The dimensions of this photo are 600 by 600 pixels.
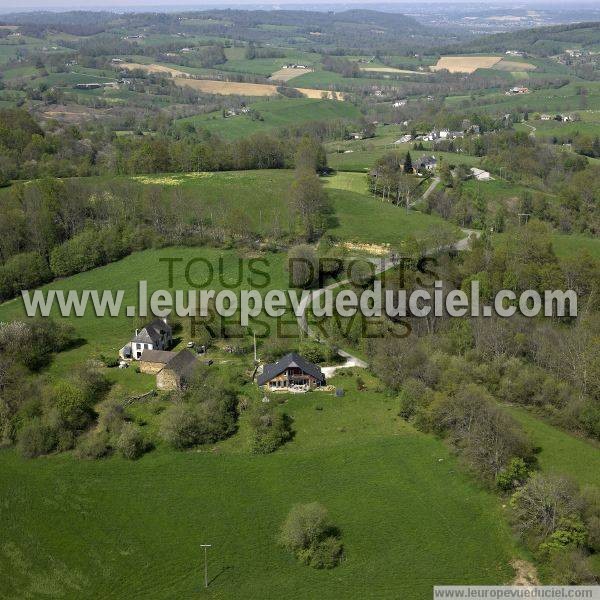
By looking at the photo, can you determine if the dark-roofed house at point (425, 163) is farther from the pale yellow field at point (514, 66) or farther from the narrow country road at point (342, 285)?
the pale yellow field at point (514, 66)

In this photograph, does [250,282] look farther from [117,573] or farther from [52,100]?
[52,100]

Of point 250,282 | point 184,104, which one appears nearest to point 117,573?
point 250,282

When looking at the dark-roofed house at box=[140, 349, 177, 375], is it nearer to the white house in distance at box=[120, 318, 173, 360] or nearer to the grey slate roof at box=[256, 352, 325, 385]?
the white house in distance at box=[120, 318, 173, 360]

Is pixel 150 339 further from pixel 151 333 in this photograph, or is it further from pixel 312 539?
pixel 312 539

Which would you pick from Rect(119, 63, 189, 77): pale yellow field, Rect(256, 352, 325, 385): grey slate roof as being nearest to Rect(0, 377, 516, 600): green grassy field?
Rect(256, 352, 325, 385): grey slate roof

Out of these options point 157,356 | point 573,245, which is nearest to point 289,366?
point 157,356

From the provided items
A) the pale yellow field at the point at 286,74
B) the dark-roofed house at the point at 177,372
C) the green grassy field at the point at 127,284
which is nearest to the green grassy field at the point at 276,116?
the pale yellow field at the point at 286,74
